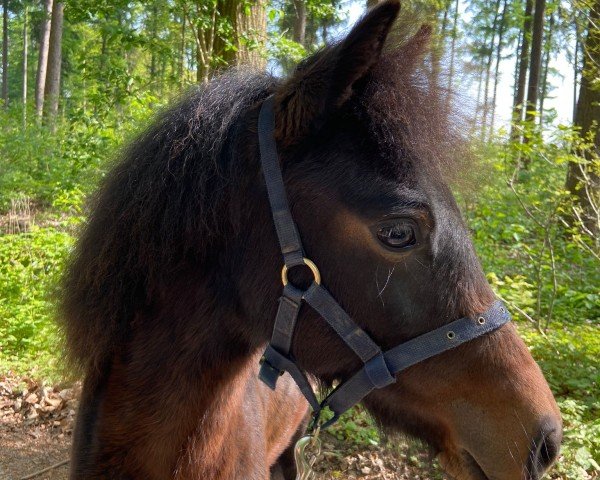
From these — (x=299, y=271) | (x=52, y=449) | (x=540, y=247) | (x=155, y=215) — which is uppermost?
(x=155, y=215)

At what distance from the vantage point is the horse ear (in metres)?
1.34

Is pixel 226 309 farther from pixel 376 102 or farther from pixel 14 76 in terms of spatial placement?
pixel 14 76

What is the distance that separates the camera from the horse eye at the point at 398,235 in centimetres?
143

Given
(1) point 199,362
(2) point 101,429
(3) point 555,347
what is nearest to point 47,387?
(2) point 101,429

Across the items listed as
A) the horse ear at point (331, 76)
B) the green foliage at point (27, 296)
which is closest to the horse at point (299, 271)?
the horse ear at point (331, 76)

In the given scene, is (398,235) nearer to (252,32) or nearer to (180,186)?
(180,186)

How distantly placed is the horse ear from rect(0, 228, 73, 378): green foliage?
3.43 m

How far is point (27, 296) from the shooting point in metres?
5.46

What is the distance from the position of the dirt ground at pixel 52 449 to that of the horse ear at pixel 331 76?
274cm

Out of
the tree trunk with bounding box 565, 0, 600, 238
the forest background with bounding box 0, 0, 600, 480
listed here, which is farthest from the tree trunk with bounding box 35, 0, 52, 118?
the tree trunk with bounding box 565, 0, 600, 238

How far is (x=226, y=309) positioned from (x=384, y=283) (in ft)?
1.72

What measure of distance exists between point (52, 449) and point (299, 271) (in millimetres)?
3408

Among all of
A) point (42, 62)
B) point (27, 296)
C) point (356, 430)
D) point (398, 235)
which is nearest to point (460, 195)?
point (398, 235)

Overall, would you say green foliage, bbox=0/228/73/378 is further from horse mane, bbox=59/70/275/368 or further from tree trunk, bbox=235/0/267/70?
horse mane, bbox=59/70/275/368
